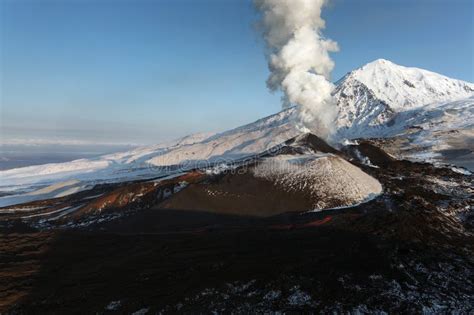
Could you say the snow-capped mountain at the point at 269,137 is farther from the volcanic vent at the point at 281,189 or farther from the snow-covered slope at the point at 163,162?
the volcanic vent at the point at 281,189

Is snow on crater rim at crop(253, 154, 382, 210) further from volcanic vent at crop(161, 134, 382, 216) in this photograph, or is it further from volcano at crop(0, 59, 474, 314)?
volcano at crop(0, 59, 474, 314)

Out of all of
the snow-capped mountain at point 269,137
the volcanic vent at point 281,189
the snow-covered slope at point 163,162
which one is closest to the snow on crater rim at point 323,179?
the volcanic vent at point 281,189

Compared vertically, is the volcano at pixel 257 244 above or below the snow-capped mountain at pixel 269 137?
below

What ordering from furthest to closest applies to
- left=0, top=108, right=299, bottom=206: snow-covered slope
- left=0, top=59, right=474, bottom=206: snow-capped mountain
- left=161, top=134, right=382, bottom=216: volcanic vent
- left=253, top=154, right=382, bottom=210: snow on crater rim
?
left=0, top=108, right=299, bottom=206: snow-covered slope → left=0, top=59, right=474, bottom=206: snow-capped mountain → left=253, top=154, right=382, bottom=210: snow on crater rim → left=161, top=134, right=382, bottom=216: volcanic vent

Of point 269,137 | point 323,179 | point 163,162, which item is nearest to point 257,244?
point 323,179

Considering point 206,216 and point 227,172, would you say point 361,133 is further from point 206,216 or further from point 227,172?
point 206,216

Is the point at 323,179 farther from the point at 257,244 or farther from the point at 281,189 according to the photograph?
the point at 257,244

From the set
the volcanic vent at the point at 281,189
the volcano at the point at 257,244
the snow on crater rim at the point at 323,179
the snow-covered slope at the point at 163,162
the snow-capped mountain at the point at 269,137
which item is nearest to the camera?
the volcano at the point at 257,244

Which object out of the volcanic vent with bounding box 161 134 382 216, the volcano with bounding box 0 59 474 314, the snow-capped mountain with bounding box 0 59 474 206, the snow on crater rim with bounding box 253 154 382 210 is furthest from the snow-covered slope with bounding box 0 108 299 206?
the volcanic vent with bounding box 161 134 382 216

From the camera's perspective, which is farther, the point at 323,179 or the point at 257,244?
the point at 323,179

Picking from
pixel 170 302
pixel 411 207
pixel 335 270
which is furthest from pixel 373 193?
pixel 170 302

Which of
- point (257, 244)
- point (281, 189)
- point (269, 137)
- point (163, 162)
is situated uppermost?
point (269, 137)
